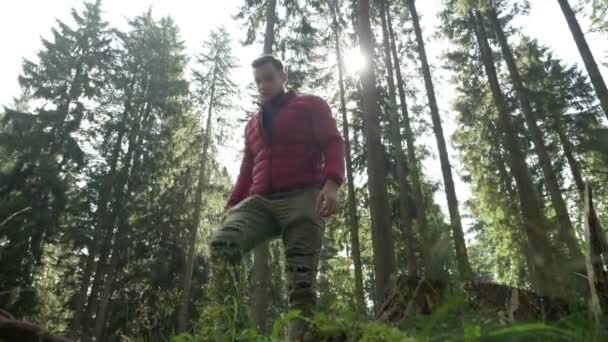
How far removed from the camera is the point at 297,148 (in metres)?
3.33

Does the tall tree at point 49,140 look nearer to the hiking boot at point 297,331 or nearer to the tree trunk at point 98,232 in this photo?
the tree trunk at point 98,232

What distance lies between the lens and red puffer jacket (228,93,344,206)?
3.22 metres

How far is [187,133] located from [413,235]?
1215cm

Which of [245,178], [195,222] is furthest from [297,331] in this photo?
[195,222]

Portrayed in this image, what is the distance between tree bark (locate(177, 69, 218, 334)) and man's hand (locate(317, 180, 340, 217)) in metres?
14.5

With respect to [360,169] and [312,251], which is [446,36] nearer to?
[360,169]

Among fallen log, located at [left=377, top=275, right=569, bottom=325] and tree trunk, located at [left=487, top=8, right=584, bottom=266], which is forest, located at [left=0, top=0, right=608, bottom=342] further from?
fallen log, located at [left=377, top=275, right=569, bottom=325]

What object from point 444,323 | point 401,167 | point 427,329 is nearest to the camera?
point 427,329

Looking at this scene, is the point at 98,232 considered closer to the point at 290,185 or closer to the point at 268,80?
the point at 268,80

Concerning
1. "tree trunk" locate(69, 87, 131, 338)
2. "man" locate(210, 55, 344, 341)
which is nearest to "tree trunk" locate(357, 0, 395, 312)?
"man" locate(210, 55, 344, 341)

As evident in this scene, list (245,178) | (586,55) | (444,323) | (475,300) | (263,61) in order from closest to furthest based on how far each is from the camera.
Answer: (444,323) → (475,300) → (263,61) → (245,178) → (586,55)

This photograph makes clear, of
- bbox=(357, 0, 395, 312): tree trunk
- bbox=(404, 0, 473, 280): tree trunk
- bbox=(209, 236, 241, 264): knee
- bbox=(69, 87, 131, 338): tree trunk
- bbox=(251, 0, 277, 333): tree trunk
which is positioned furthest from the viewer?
bbox=(69, 87, 131, 338): tree trunk

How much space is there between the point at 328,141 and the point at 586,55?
10566 millimetres

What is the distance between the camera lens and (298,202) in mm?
3117
